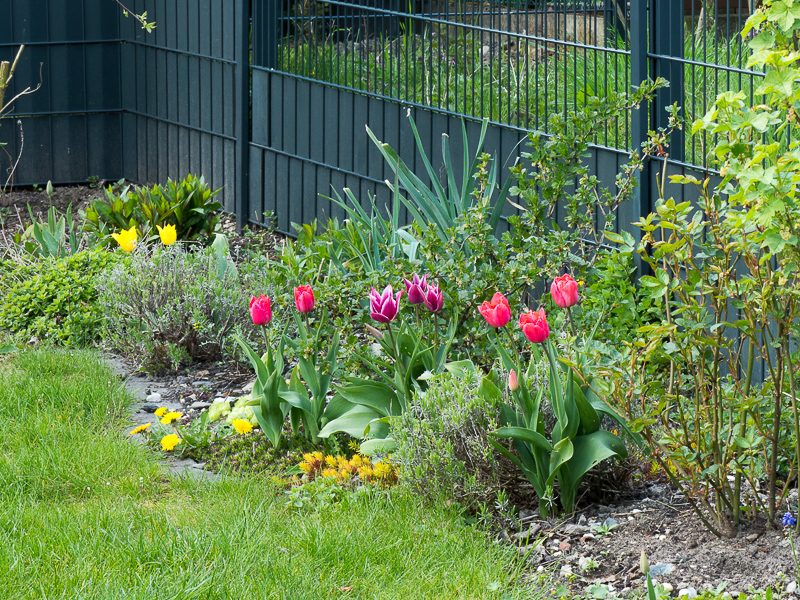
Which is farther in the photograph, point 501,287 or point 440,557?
point 501,287

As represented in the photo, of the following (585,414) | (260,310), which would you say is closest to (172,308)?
(260,310)

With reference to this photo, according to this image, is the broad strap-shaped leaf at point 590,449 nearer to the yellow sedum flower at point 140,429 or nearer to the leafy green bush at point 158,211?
the yellow sedum flower at point 140,429

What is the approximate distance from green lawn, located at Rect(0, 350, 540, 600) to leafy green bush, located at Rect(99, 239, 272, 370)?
1216 millimetres

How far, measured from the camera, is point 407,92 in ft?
20.2

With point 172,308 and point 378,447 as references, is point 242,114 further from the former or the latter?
point 378,447

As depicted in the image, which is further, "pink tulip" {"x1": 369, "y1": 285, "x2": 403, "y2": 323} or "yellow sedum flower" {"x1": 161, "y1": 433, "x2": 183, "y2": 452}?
"yellow sedum flower" {"x1": 161, "y1": 433, "x2": 183, "y2": 452}

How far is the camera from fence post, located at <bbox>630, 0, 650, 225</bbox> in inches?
181

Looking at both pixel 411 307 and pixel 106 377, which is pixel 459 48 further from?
pixel 106 377

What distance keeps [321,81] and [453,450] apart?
4.09 meters

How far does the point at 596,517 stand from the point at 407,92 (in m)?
3.54

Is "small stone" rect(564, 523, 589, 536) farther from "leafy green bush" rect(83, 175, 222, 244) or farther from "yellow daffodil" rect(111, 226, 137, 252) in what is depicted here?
"leafy green bush" rect(83, 175, 222, 244)

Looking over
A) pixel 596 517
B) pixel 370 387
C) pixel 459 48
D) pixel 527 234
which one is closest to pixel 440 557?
pixel 596 517

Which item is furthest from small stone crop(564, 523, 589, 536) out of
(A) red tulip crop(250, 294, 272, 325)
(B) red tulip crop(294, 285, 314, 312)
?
(A) red tulip crop(250, 294, 272, 325)

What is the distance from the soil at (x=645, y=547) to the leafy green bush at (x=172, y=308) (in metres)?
2.26
